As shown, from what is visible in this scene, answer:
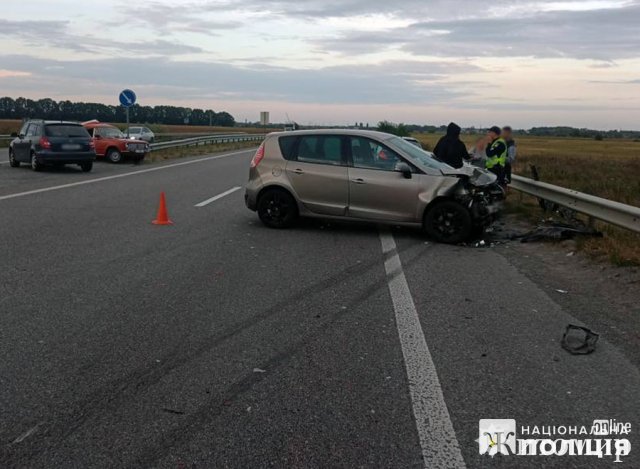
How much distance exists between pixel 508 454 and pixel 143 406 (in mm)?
2106

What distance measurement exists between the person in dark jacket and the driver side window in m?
2.63

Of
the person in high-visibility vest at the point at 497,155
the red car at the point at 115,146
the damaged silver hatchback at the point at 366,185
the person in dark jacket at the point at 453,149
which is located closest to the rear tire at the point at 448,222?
the damaged silver hatchback at the point at 366,185

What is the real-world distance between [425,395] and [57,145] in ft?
64.0

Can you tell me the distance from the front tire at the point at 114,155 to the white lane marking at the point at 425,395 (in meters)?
22.1

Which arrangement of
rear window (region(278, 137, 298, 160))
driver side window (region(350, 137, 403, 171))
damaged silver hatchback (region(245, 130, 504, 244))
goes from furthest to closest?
1. rear window (region(278, 137, 298, 160))
2. driver side window (region(350, 137, 403, 171))
3. damaged silver hatchback (region(245, 130, 504, 244))

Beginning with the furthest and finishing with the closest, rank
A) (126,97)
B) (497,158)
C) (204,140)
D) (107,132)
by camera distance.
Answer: (204,140) < (126,97) < (107,132) < (497,158)

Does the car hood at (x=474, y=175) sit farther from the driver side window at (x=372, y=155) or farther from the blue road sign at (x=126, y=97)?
the blue road sign at (x=126, y=97)

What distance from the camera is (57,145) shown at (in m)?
20.7

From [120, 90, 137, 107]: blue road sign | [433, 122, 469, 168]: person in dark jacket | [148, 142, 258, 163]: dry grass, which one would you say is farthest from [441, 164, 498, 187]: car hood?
[120, 90, 137, 107]: blue road sign

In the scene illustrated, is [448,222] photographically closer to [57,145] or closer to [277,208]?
[277,208]

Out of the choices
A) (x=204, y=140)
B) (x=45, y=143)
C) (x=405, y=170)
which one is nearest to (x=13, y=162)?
(x=45, y=143)

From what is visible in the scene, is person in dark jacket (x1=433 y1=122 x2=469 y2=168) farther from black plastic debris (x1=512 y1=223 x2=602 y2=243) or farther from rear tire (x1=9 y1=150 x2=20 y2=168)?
rear tire (x1=9 y1=150 x2=20 y2=168)

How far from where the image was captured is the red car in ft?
85.2

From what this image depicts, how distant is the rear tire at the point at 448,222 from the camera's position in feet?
30.7
